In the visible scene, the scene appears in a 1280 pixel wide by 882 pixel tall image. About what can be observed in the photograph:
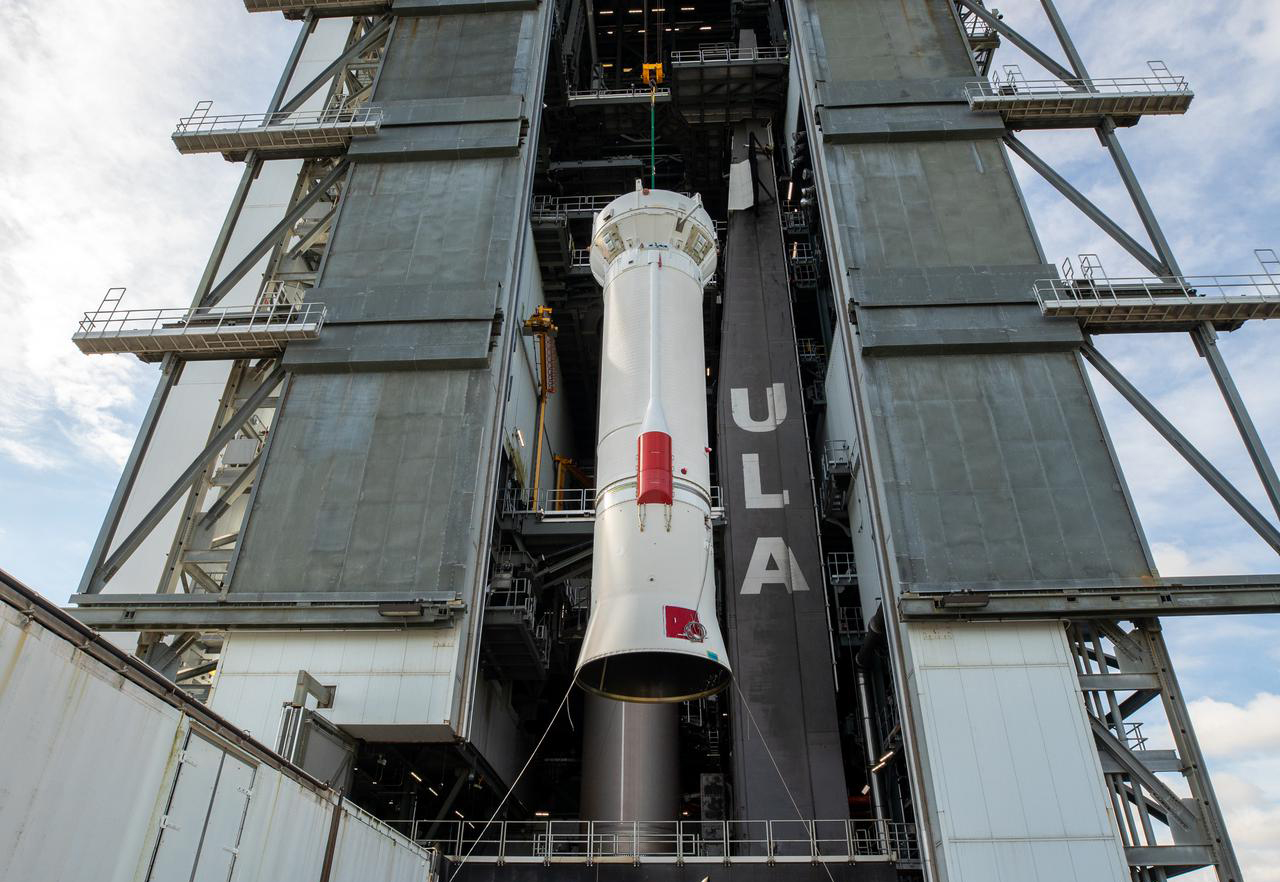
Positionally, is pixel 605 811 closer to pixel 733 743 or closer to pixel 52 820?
pixel 733 743

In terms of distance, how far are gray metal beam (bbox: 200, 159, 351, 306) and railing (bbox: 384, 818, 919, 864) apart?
56.8 feet

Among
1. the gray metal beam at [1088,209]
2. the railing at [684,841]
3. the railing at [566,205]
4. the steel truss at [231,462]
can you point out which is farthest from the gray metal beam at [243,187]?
the gray metal beam at [1088,209]

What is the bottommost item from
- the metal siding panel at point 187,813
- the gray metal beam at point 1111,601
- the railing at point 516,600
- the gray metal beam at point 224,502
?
the metal siding panel at point 187,813

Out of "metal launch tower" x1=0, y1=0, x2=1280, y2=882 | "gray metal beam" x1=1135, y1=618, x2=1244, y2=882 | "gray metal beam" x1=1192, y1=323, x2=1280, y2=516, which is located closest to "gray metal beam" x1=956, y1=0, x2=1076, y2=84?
"metal launch tower" x1=0, y1=0, x2=1280, y2=882

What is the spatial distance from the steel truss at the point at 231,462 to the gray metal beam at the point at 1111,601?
11678 millimetres

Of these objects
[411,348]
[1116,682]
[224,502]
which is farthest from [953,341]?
[224,502]

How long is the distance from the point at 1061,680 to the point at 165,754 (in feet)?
59.7

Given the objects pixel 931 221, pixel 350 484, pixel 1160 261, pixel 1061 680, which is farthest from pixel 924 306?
pixel 350 484

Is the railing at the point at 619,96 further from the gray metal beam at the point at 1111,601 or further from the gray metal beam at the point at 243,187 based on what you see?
the gray metal beam at the point at 1111,601

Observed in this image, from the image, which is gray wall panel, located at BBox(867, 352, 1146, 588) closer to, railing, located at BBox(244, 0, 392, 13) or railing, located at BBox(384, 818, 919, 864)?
railing, located at BBox(384, 818, 919, 864)

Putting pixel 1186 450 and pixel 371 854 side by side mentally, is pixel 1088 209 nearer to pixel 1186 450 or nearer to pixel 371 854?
pixel 1186 450

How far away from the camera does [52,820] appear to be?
7.83 metres

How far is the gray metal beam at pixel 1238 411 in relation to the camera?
22328mm

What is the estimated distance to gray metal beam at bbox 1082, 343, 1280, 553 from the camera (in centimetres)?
2181
